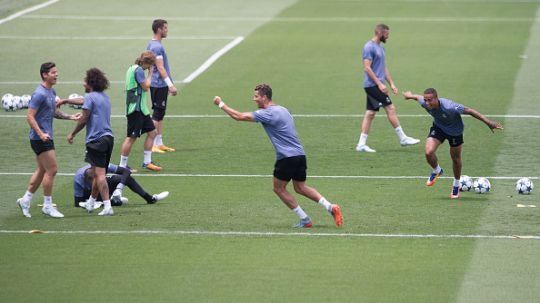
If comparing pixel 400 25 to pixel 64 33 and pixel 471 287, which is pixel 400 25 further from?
pixel 471 287

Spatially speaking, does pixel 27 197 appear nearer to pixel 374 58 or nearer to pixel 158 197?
pixel 158 197

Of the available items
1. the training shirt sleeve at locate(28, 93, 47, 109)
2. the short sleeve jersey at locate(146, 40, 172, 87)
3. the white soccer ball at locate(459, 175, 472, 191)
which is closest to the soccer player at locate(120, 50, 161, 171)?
the short sleeve jersey at locate(146, 40, 172, 87)

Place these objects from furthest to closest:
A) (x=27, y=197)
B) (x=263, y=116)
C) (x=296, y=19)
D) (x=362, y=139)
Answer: (x=296, y=19) < (x=362, y=139) < (x=27, y=197) < (x=263, y=116)

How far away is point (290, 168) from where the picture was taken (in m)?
16.5

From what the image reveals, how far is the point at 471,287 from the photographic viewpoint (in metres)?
13.7

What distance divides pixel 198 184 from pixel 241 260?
562 cm

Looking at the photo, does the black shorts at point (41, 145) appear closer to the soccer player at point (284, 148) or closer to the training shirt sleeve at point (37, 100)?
the training shirt sleeve at point (37, 100)

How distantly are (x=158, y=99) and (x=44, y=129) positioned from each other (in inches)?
248

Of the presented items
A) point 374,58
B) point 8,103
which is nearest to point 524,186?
point 374,58

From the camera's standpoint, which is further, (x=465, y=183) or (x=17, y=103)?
(x=17, y=103)

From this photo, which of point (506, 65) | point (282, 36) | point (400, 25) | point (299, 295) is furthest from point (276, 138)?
point (400, 25)

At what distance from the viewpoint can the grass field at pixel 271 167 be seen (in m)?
14.1

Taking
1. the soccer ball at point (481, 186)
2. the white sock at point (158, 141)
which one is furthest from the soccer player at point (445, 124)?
the white sock at point (158, 141)

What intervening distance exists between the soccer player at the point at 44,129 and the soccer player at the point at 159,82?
498 centimetres
